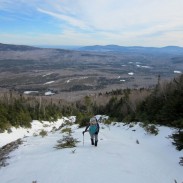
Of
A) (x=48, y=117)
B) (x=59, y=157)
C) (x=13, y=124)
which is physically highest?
(x=59, y=157)

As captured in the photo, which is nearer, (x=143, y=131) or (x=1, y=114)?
(x=143, y=131)

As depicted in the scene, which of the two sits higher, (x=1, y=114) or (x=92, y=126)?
(x=92, y=126)

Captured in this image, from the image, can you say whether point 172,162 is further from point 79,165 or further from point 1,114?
point 1,114

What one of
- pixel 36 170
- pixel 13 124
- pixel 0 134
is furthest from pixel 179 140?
pixel 13 124

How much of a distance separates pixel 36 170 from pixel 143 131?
9847mm

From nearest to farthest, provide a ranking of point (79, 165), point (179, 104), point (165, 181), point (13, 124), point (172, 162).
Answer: point (165, 181) < point (79, 165) < point (172, 162) < point (179, 104) < point (13, 124)

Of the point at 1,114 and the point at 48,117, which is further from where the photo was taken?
the point at 48,117

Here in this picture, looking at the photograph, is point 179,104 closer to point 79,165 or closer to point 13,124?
point 79,165

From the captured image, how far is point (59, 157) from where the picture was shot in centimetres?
1372

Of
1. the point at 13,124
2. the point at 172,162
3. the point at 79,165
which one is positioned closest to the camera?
the point at 79,165

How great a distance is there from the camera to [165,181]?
10.9 m

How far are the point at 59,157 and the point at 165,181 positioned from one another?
4.98 metres

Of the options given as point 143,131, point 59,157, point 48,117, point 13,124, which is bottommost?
point 48,117

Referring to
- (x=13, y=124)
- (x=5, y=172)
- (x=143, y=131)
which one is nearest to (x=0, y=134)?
(x=13, y=124)
